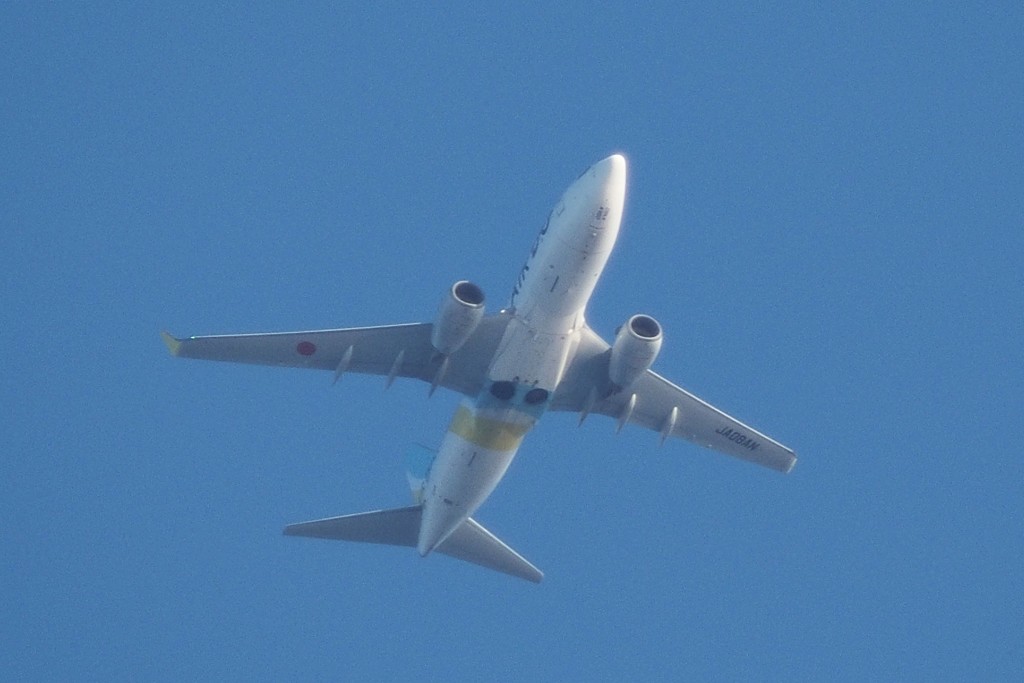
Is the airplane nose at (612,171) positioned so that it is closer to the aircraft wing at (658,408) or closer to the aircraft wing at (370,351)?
the aircraft wing at (370,351)

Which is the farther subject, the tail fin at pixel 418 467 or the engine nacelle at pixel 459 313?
the tail fin at pixel 418 467

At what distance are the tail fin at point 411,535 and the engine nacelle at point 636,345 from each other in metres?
7.98

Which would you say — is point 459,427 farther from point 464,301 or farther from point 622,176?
point 622,176

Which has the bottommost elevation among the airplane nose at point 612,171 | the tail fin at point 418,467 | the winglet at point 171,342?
the tail fin at point 418,467

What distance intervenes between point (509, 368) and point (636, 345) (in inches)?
135

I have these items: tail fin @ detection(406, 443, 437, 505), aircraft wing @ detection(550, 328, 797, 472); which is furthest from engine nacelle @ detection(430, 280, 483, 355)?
tail fin @ detection(406, 443, 437, 505)

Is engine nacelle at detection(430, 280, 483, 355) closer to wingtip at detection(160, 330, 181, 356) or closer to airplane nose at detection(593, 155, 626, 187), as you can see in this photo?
airplane nose at detection(593, 155, 626, 187)

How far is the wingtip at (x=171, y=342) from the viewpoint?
1521 inches

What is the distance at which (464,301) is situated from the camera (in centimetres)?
3759

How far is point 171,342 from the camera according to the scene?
3884 centimetres

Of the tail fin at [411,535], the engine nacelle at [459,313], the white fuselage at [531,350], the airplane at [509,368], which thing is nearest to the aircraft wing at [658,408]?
the airplane at [509,368]

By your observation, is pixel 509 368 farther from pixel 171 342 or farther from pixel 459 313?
pixel 171 342

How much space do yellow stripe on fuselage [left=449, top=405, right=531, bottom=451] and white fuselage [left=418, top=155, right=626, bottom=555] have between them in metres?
0.03

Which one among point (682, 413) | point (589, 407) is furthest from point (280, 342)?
point (682, 413)
